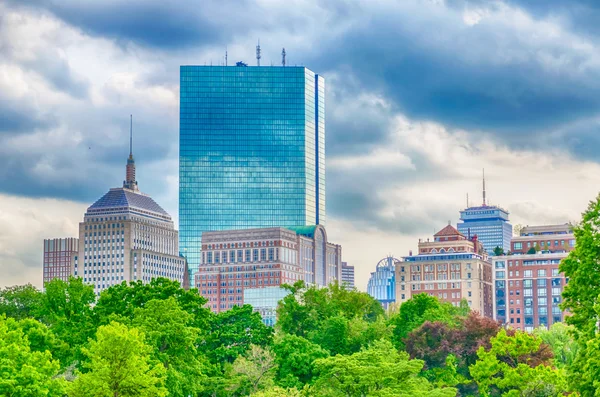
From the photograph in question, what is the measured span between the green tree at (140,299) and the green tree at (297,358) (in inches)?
337

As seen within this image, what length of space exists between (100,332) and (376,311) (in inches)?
3053

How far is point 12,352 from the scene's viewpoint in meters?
81.7

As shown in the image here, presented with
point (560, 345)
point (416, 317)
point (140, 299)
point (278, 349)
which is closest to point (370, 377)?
point (278, 349)

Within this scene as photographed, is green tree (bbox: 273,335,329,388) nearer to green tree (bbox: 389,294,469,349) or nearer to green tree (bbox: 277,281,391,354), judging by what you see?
green tree (bbox: 277,281,391,354)

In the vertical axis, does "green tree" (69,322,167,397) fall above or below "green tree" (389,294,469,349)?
below

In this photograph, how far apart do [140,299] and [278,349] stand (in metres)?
15.0

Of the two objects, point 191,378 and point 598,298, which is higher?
point 598,298

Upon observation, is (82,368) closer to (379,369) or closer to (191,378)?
(191,378)

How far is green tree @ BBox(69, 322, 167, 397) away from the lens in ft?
272

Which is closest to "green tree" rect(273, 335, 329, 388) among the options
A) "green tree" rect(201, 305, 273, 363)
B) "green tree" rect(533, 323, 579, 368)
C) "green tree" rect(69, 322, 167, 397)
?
"green tree" rect(201, 305, 273, 363)

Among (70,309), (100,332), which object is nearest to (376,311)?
(70,309)

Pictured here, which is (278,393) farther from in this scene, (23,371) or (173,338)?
(23,371)

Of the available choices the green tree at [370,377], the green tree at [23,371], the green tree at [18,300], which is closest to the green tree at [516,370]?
the green tree at [370,377]

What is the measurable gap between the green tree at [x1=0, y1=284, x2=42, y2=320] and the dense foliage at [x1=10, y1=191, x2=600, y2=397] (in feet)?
112
